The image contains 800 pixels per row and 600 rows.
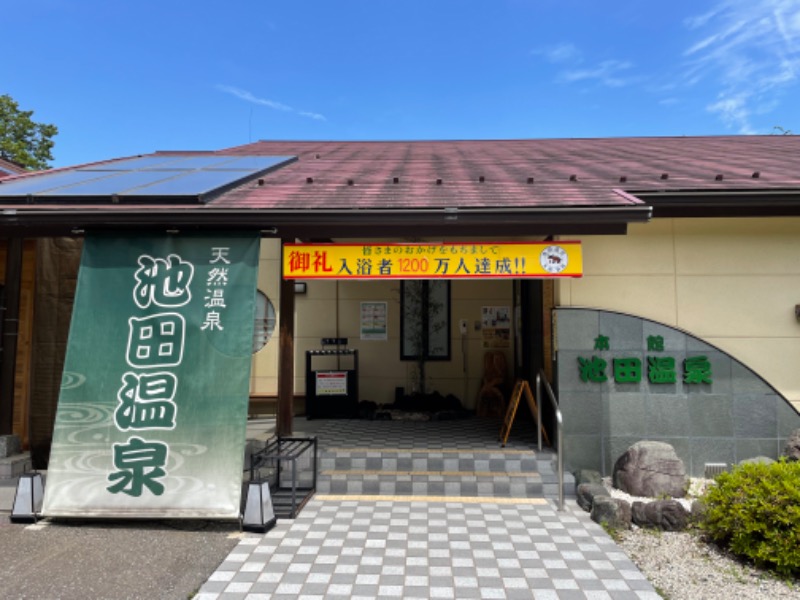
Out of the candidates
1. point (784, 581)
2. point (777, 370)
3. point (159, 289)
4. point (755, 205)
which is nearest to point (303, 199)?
point (159, 289)

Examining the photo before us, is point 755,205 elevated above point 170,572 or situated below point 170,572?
above

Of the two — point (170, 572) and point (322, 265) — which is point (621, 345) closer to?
point (322, 265)

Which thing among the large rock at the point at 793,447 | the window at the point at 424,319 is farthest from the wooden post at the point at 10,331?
the large rock at the point at 793,447

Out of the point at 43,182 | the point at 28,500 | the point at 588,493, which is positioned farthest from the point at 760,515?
the point at 43,182

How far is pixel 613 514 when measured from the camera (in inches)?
195

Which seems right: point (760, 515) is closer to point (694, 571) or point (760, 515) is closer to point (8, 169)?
point (694, 571)

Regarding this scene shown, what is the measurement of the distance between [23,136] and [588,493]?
107ft

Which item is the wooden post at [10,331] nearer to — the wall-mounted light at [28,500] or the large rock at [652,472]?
the wall-mounted light at [28,500]

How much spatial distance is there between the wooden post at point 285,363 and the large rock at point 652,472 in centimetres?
433

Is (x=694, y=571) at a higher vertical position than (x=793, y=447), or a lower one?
lower

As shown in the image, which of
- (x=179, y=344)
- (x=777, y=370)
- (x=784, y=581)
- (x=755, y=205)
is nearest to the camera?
(x=784, y=581)

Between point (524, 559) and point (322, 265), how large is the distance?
12.1ft

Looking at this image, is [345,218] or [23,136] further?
[23,136]

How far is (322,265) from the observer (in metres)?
5.89
